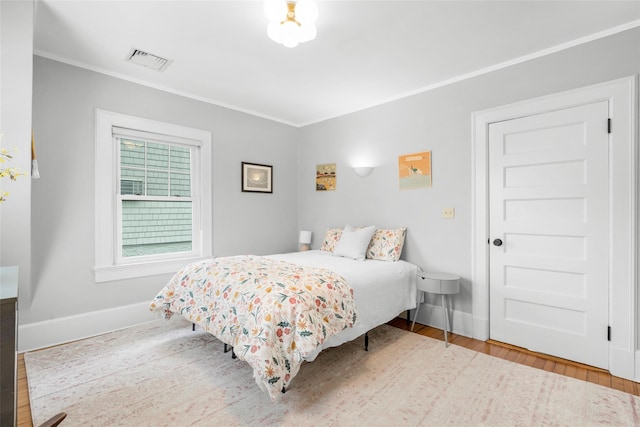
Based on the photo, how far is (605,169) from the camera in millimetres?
2305

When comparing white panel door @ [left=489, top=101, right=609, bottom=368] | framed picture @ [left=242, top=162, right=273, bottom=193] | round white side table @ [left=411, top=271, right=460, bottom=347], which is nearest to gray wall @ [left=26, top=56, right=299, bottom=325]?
framed picture @ [left=242, top=162, right=273, bottom=193]

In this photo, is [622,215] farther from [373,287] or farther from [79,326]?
[79,326]

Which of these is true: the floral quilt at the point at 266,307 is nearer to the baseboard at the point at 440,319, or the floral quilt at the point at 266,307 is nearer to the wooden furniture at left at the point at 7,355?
the wooden furniture at left at the point at 7,355

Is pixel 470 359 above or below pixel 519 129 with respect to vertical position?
below

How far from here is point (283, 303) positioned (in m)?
1.88

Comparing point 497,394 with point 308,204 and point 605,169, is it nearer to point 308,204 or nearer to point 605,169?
point 605,169

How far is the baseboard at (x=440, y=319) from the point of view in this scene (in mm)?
2988

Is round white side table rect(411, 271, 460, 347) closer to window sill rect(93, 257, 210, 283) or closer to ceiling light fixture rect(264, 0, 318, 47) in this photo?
ceiling light fixture rect(264, 0, 318, 47)

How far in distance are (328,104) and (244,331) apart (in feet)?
9.63

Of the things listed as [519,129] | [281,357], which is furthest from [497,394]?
[519,129]

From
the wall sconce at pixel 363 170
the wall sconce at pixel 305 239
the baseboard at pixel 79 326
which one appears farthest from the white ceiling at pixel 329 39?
the baseboard at pixel 79 326

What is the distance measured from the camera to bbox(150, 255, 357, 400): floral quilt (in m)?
1.78

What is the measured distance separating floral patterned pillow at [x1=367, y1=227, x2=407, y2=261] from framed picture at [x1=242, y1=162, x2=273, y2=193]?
67.9 inches

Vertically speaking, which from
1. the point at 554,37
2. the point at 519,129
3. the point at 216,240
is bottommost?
the point at 216,240
